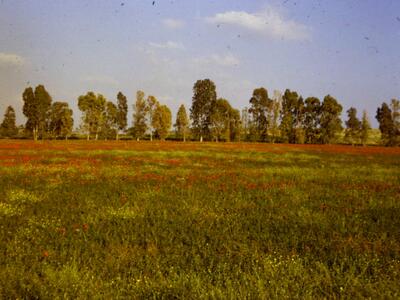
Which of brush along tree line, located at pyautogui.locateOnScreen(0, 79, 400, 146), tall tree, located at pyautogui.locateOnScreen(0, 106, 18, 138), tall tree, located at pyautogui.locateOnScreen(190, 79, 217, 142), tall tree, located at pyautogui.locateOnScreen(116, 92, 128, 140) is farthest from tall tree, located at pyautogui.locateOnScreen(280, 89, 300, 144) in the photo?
tall tree, located at pyautogui.locateOnScreen(0, 106, 18, 138)

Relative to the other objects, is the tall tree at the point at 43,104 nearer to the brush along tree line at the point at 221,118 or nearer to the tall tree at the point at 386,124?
the brush along tree line at the point at 221,118

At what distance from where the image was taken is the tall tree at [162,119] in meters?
91.5

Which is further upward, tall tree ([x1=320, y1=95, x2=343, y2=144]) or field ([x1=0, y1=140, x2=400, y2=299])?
tall tree ([x1=320, y1=95, x2=343, y2=144])

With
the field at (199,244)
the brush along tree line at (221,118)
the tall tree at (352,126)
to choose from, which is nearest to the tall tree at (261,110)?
the brush along tree line at (221,118)

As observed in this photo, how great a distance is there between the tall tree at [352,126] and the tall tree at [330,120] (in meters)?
8.31

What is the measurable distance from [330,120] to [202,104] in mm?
37367

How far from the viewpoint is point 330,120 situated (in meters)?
85.2

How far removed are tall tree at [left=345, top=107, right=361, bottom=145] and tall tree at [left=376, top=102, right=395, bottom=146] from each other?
582cm

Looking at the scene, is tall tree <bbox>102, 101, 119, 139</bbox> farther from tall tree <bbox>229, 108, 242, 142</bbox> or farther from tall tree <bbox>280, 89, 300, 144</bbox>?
tall tree <bbox>280, 89, 300, 144</bbox>

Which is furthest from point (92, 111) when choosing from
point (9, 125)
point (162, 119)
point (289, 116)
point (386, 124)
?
point (386, 124)

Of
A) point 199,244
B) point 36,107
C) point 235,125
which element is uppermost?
point 36,107

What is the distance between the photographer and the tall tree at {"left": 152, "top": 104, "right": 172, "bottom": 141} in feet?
300

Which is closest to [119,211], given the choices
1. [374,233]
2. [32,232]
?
[32,232]

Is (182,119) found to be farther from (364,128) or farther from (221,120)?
(364,128)
